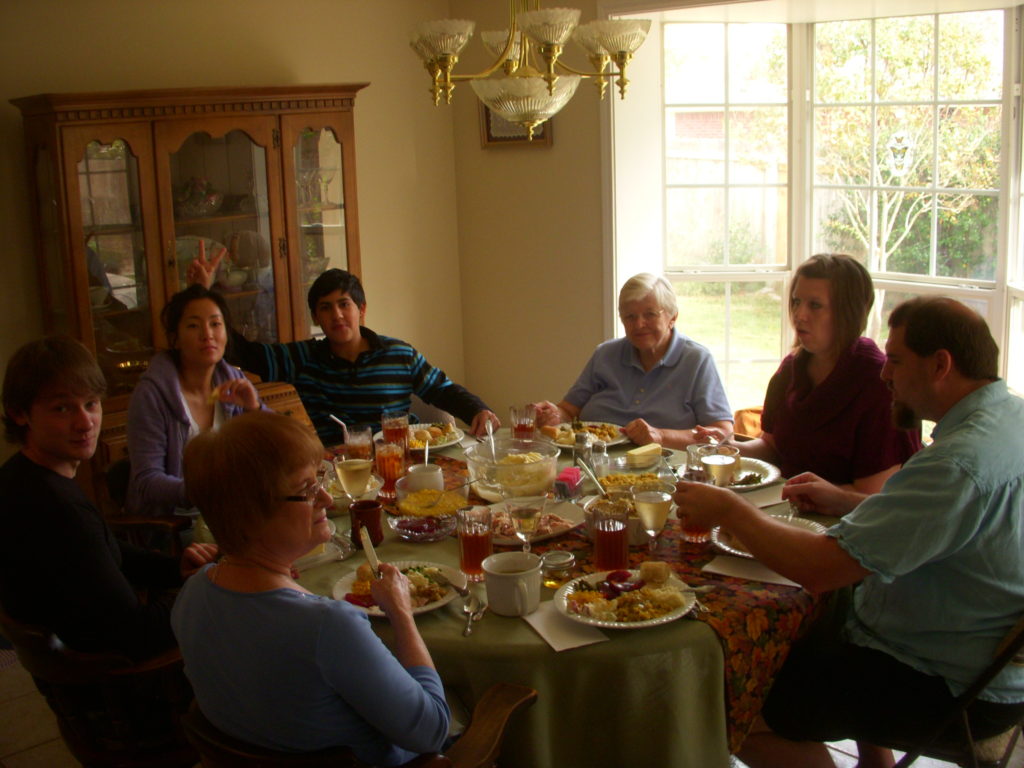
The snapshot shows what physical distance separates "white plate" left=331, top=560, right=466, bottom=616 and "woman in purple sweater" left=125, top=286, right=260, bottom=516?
85cm

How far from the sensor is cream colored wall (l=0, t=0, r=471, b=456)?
360 centimetres

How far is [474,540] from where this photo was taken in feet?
6.34

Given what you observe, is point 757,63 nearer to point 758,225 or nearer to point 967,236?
point 758,225

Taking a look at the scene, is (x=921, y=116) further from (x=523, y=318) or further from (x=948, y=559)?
(x=948, y=559)

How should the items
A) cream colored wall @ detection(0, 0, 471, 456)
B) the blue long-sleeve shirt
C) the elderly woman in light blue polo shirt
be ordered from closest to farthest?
the blue long-sleeve shirt → the elderly woman in light blue polo shirt → cream colored wall @ detection(0, 0, 471, 456)

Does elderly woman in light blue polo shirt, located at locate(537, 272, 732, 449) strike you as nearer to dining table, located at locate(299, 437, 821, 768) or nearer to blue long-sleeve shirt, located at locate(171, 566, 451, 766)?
dining table, located at locate(299, 437, 821, 768)

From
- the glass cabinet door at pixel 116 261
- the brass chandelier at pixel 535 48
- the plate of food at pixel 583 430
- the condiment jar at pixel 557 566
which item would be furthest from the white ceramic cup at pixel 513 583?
the glass cabinet door at pixel 116 261

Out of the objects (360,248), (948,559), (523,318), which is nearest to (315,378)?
(360,248)

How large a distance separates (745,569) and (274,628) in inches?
38.0

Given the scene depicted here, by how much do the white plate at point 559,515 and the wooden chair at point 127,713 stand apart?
2.18 ft

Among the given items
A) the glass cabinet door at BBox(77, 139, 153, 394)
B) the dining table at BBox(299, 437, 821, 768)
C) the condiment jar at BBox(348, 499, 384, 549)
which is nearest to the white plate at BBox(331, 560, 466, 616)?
the dining table at BBox(299, 437, 821, 768)

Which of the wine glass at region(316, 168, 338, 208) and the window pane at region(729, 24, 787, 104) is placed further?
the window pane at region(729, 24, 787, 104)

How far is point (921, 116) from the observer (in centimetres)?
403

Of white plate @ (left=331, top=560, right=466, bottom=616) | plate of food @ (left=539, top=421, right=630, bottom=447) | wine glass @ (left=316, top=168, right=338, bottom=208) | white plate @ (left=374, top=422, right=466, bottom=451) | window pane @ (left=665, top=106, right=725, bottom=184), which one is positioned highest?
window pane @ (left=665, top=106, right=725, bottom=184)
